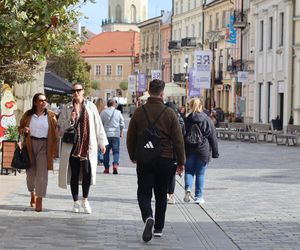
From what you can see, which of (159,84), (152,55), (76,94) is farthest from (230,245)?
(152,55)

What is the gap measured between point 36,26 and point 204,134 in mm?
4740

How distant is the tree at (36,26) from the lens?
34.0ft

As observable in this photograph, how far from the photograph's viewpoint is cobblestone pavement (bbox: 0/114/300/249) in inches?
411

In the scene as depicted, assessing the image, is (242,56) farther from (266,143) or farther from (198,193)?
(198,193)

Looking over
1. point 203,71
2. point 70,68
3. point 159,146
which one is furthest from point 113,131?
point 70,68

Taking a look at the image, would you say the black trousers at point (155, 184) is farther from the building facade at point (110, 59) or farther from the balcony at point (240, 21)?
the building facade at point (110, 59)

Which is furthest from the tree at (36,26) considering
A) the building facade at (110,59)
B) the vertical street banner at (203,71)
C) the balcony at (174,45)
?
the building facade at (110,59)

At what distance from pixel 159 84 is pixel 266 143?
28654mm

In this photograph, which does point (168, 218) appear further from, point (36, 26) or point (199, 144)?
point (36, 26)

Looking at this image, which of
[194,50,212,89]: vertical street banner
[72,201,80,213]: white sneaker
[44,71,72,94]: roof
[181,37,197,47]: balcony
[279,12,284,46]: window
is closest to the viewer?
[72,201,80,213]: white sneaker

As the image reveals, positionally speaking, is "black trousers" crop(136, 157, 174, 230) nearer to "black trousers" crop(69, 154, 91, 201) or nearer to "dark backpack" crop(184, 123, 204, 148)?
"black trousers" crop(69, 154, 91, 201)

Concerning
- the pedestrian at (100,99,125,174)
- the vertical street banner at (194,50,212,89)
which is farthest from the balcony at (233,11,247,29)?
the pedestrian at (100,99,125,174)

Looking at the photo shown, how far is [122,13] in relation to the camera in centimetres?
16625

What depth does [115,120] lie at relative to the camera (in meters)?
21.1
